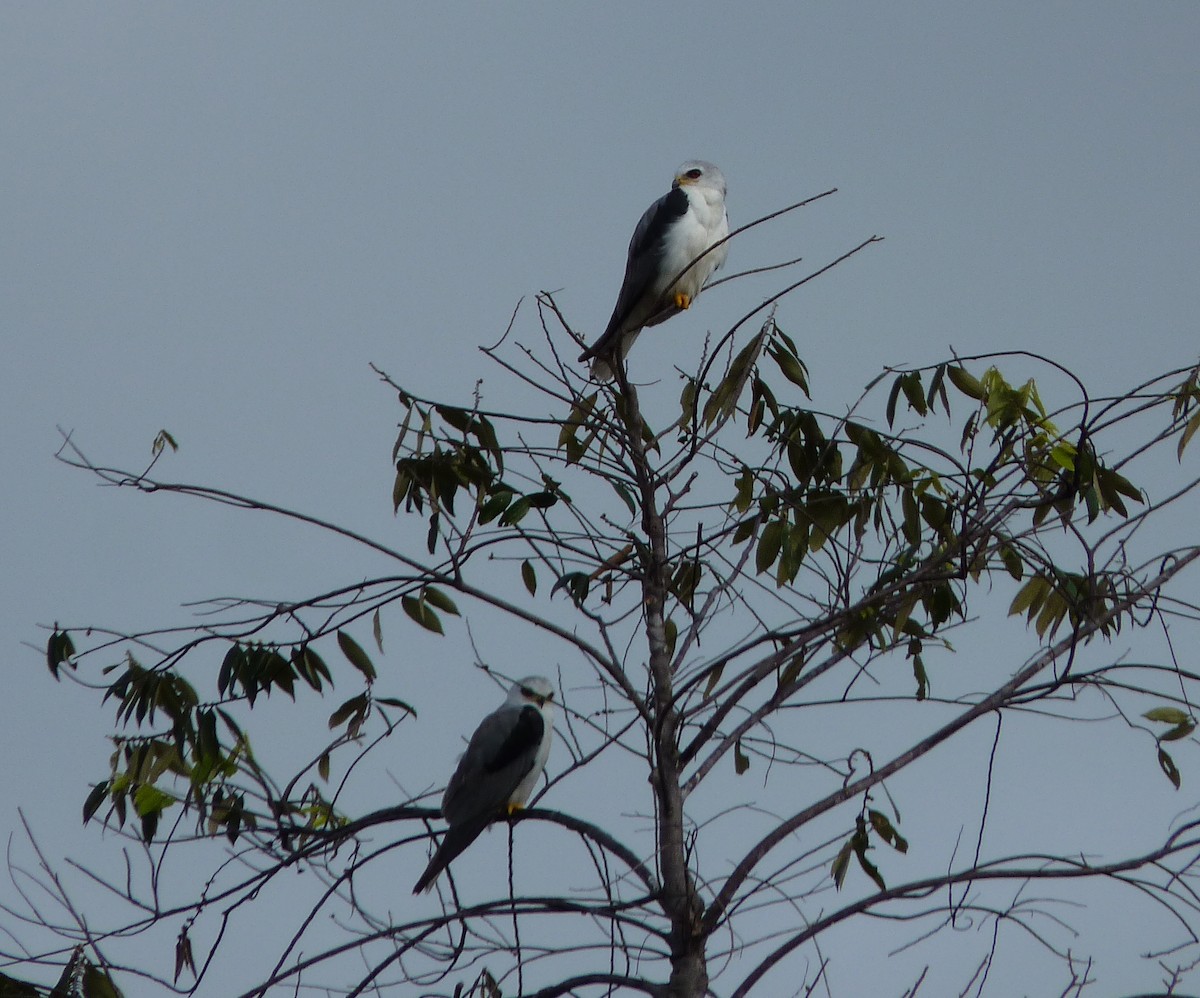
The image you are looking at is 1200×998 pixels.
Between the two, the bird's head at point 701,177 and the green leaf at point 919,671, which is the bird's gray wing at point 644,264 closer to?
the bird's head at point 701,177

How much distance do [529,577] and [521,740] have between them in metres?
1.50

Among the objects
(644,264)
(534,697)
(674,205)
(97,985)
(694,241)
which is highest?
(674,205)

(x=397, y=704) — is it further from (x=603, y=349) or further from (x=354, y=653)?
(x=603, y=349)

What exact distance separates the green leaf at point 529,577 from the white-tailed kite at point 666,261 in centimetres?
231

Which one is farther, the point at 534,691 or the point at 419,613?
the point at 534,691

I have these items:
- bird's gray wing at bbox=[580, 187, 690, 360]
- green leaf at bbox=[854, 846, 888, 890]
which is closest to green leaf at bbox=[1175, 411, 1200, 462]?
green leaf at bbox=[854, 846, 888, 890]

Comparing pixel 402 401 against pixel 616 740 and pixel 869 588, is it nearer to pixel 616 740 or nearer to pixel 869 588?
pixel 616 740

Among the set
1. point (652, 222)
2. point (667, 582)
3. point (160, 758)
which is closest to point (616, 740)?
point (667, 582)

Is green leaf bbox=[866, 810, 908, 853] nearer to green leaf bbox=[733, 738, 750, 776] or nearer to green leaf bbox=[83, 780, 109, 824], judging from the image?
green leaf bbox=[733, 738, 750, 776]

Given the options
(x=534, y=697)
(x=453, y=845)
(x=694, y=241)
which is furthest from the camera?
(x=694, y=241)

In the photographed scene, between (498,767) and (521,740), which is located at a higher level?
(521,740)

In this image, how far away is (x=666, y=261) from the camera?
251 inches

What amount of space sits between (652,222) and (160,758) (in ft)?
12.7

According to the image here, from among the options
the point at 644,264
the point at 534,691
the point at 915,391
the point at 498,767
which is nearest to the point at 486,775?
the point at 498,767
